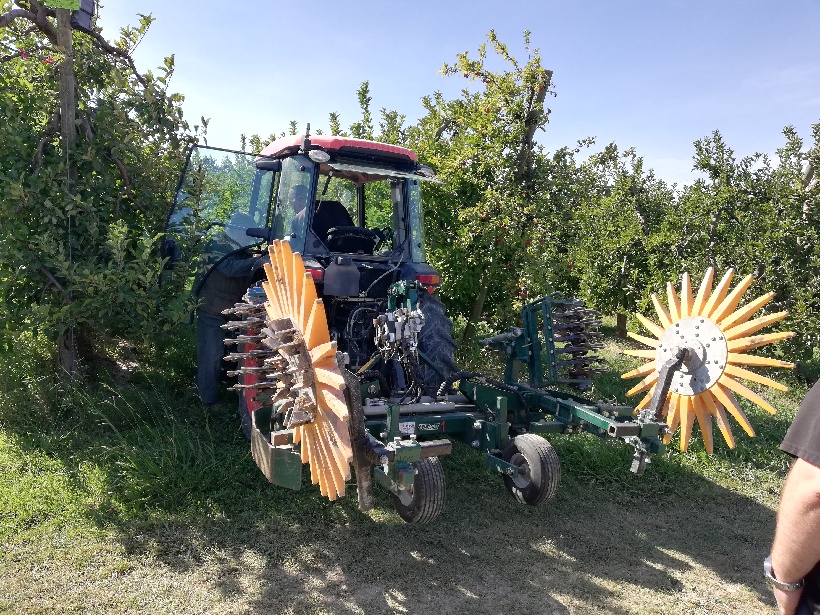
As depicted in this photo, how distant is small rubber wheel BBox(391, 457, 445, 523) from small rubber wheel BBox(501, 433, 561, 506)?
0.58 metres

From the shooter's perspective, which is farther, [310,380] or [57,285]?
[57,285]

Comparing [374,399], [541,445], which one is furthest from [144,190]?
[541,445]

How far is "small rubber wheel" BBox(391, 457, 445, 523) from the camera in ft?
10.8

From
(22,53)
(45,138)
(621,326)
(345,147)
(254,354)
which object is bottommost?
(254,354)

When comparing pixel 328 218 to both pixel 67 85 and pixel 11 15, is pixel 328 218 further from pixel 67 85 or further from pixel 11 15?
pixel 11 15

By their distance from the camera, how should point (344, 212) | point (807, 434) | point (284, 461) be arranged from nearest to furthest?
point (807, 434), point (284, 461), point (344, 212)

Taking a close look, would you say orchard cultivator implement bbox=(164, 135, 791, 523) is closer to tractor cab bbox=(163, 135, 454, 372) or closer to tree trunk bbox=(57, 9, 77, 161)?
tractor cab bbox=(163, 135, 454, 372)

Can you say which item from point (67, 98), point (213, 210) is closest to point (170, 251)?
point (213, 210)

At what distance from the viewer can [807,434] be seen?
144 cm

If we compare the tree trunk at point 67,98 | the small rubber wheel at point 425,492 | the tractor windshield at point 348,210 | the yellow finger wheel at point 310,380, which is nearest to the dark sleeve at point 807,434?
the yellow finger wheel at point 310,380

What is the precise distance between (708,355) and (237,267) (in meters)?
3.41

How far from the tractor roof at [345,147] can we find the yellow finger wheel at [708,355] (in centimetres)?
221

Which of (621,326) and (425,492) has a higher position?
(621,326)

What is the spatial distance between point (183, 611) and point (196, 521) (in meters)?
0.88
